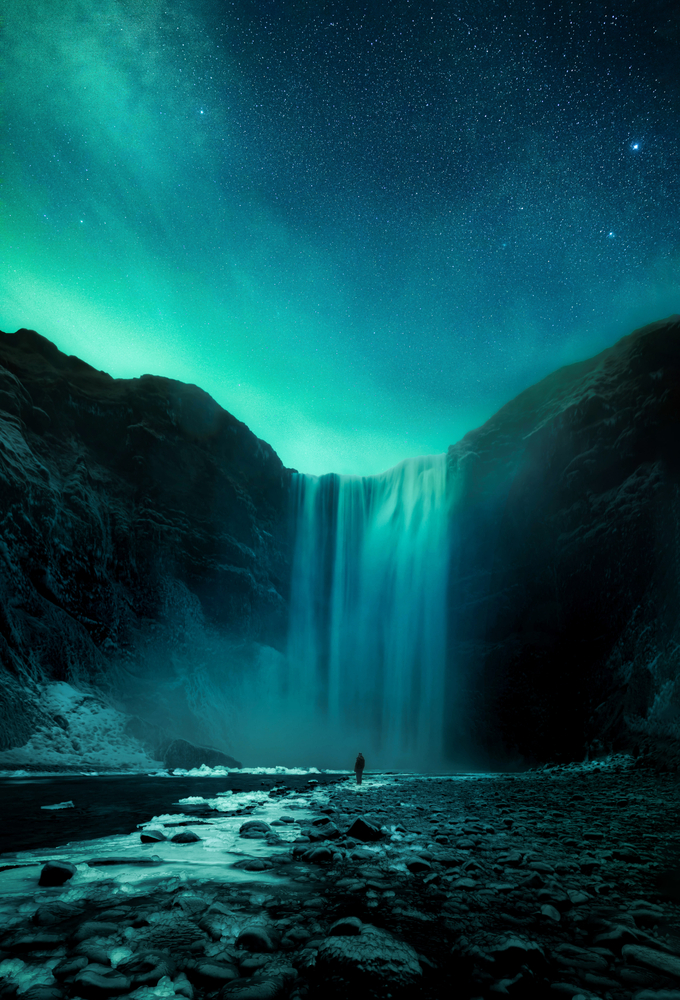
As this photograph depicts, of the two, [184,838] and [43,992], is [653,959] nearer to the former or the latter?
[43,992]

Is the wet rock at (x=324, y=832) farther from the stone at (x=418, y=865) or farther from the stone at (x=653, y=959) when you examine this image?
the stone at (x=653, y=959)

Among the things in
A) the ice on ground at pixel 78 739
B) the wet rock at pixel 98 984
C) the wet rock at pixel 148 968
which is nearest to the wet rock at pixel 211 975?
the wet rock at pixel 148 968

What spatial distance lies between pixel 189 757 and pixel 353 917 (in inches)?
930

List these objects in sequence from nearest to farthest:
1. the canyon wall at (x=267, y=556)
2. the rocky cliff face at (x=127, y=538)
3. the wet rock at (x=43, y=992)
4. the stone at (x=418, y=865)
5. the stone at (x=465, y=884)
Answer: the wet rock at (x=43, y=992)
the stone at (x=465, y=884)
the stone at (x=418, y=865)
the canyon wall at (x=267, y=556)
the rocky cliff face at (x=127, y=538)

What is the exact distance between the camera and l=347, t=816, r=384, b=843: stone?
18.2 feet

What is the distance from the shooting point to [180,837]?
17.6ft

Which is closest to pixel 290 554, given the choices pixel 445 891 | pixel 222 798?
pixel 222 798

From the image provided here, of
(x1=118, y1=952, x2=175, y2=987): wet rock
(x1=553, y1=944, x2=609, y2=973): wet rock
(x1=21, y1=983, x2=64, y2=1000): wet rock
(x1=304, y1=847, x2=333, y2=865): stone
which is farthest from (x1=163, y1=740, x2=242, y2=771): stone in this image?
(x1=553, y1=944, x2=609, y2=973): wet rock

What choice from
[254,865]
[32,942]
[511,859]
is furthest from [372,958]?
[511,859]

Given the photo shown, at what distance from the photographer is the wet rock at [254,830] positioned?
592cm

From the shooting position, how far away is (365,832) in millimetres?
5598

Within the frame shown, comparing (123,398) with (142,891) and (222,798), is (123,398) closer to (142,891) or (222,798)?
(222,798)

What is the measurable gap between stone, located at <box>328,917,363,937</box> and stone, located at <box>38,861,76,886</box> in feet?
7.63

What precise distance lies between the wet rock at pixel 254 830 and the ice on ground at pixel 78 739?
50.8 feet
